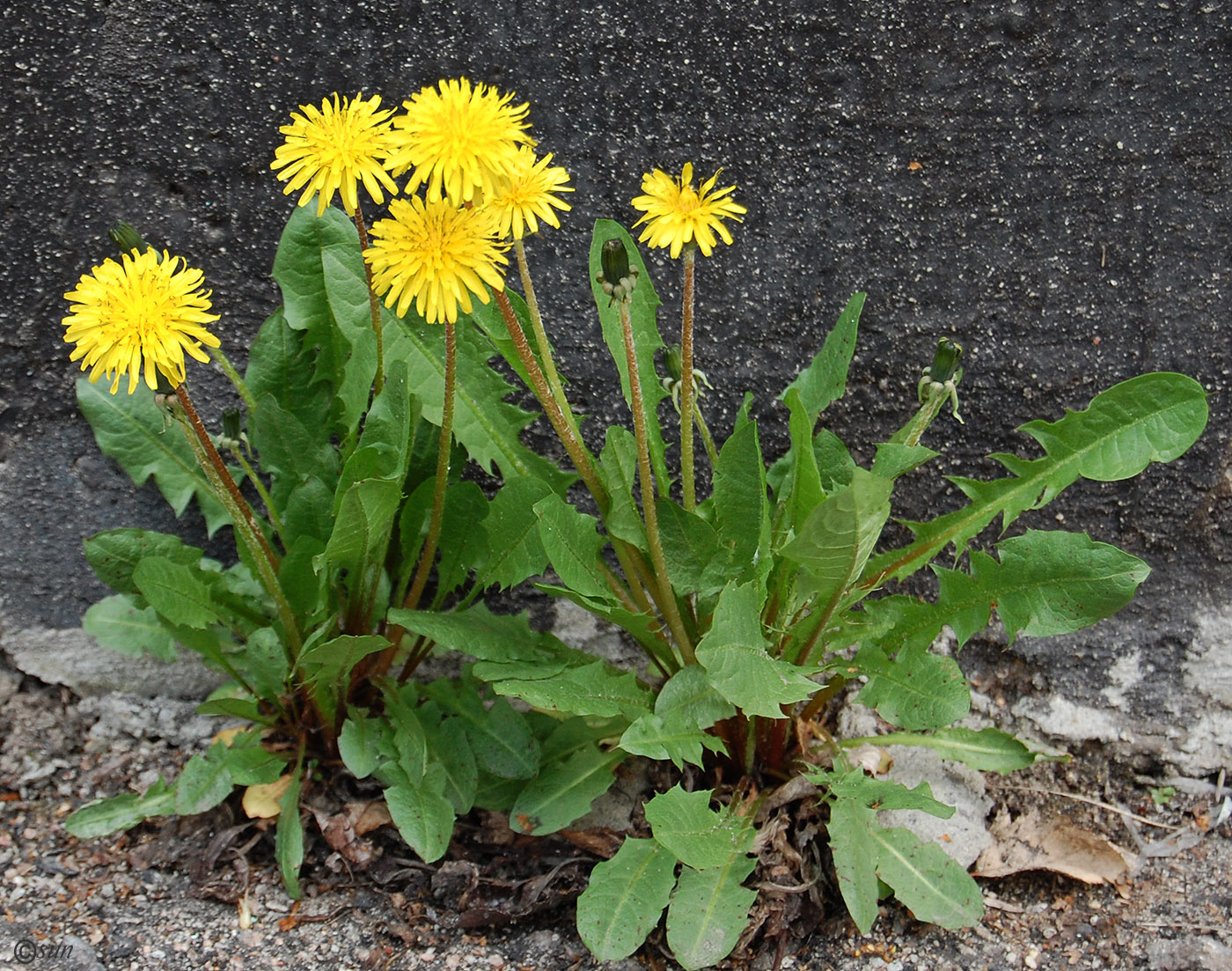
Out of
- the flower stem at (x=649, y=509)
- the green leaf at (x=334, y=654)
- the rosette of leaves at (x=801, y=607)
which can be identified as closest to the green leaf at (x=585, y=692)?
the rosette of leaves at (x=801, y=607)

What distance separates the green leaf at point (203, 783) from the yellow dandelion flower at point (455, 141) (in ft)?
3.97

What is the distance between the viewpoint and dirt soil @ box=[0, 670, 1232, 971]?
1.83m

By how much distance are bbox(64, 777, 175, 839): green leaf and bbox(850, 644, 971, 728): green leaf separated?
53.8 inches

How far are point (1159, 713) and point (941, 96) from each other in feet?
4.85

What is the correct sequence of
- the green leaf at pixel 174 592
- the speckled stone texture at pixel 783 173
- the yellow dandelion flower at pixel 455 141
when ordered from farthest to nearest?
the speckled stone texture at pixel 783 173 < the green leaf at pixel 174 592 < the yellow dandelion flower at pixel 455 141

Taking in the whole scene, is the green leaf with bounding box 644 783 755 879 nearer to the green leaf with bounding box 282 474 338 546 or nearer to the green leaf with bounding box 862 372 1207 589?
the green leaf with bounding box 862 372 1207 589

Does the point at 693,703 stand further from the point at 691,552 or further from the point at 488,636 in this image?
the point at 488,636

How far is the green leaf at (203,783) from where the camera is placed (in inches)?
77.4

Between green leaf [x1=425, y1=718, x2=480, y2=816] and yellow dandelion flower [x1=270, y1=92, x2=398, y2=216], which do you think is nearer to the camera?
yellow dandelion flower [x1=270, y1=92, x2=398, y2=216]

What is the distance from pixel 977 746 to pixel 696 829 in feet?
2.26

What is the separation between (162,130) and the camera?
2.16m

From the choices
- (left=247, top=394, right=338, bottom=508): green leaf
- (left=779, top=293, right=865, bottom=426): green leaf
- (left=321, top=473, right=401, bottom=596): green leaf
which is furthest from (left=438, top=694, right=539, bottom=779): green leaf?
(left=779, top=293, right=865, bottom=426): green leaf

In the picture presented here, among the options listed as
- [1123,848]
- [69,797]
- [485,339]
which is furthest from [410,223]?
[1123,848]

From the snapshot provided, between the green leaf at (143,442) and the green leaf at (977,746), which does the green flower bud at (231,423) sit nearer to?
the green leaf at (143,442)
